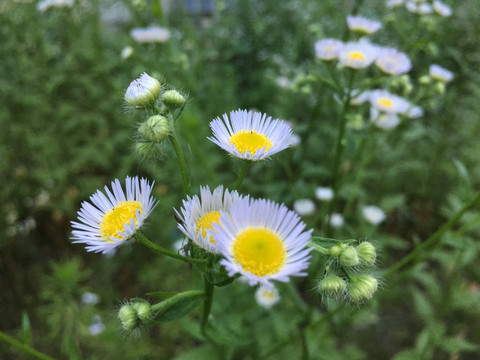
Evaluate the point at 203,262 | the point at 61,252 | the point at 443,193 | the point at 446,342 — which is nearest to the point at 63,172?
the point at 61,252

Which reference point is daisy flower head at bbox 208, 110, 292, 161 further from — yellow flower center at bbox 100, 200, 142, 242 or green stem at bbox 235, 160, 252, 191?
yellow flower center at bbox 100, 200, 142, 242

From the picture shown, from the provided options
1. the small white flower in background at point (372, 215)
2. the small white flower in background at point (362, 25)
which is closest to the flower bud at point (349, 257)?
the small white flower in background at point (362, 25)

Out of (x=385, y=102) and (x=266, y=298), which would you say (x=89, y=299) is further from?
(x=385, y=102)

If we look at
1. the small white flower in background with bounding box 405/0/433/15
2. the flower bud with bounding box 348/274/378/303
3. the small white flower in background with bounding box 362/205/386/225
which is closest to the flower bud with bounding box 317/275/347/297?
the flower bud with bounding box 348/274/378/303

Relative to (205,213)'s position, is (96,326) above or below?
below

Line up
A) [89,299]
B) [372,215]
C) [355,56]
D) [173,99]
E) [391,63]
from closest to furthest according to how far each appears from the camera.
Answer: [173,99]
[355,56]
[391,63]
[89,299]
[372,215]

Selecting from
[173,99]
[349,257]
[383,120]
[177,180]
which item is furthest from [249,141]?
[177,180]

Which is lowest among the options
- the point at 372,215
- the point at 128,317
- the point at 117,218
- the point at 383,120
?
the point at 372,215

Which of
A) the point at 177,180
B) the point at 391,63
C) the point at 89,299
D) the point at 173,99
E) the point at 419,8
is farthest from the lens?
the point at 177,180
